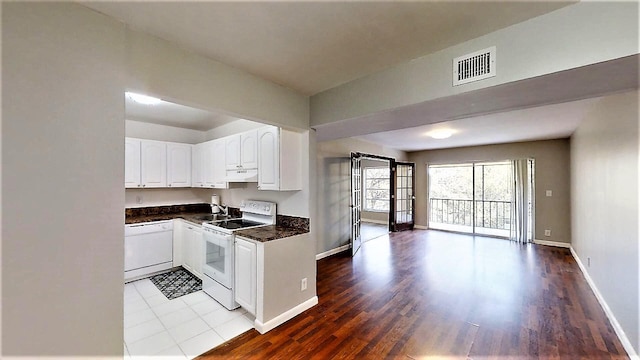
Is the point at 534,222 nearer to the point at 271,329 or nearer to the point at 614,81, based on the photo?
the point at 614,81

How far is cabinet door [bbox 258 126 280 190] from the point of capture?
2.89 m

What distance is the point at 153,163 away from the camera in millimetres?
4211

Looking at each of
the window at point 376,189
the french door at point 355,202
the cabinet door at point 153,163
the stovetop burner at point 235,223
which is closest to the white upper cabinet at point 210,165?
the cabinet door at point 153,163

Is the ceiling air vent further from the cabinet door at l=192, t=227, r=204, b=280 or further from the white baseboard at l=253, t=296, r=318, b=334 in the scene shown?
the cabinet door at l=192, t=227, r=204, b=280

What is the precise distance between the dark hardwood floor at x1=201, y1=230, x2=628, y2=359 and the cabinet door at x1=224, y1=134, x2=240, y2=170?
2.09 metres

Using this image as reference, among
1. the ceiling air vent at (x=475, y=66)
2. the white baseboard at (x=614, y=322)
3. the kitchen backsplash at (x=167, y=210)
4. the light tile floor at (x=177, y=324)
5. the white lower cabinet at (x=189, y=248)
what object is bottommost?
the light tile floor at (x=177, y=324)

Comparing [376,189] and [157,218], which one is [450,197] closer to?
[376,189]

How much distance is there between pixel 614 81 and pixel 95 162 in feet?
10.5

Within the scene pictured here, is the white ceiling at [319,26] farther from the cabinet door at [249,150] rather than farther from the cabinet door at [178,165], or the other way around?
the cabinet door at [178,165]

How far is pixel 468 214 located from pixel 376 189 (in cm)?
289

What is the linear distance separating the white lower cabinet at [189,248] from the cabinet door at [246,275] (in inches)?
34.8

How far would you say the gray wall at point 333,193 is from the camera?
488 centimetres

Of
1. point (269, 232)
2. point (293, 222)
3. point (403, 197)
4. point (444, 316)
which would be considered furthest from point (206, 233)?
point (403, 197)

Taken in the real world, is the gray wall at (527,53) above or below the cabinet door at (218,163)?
above
